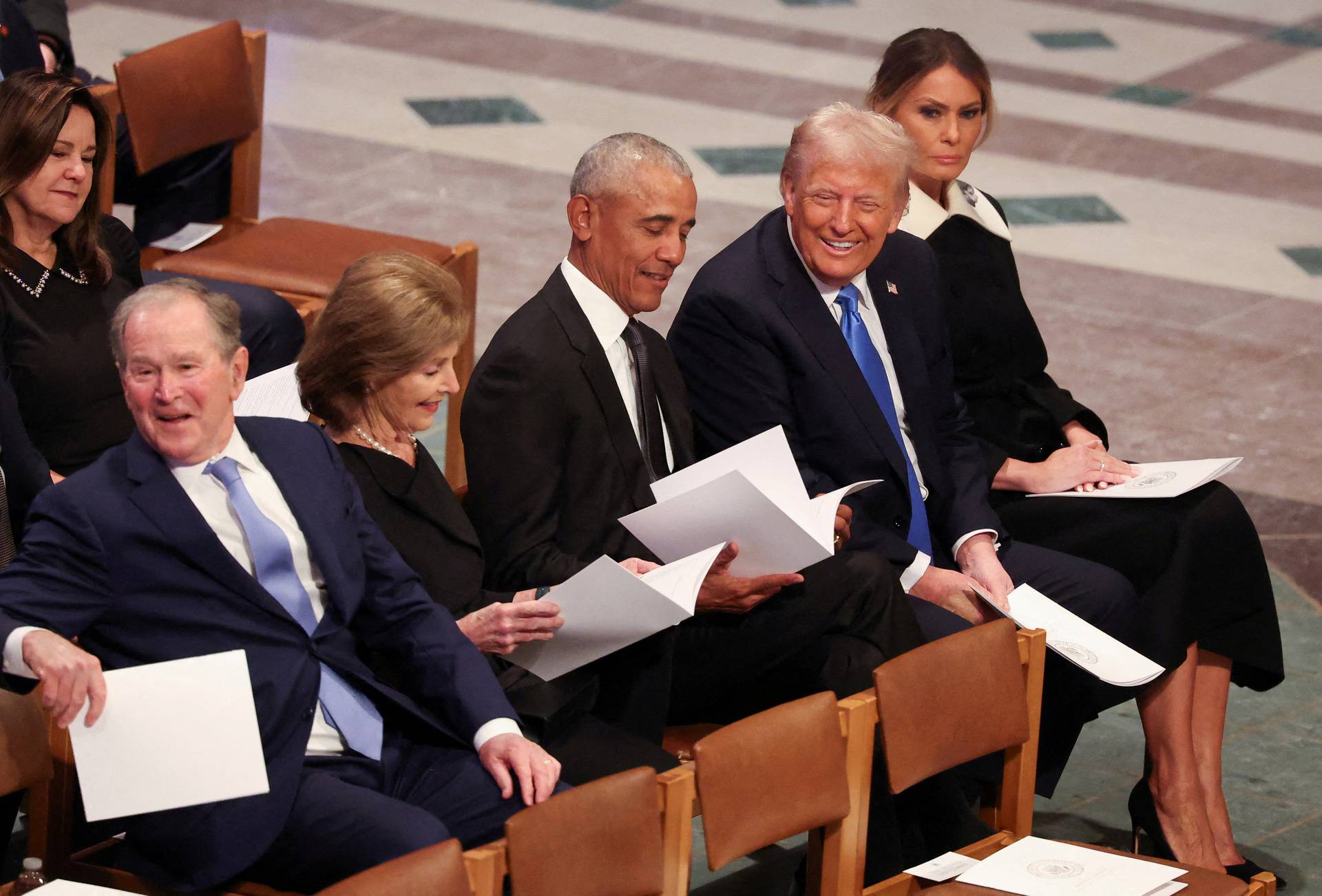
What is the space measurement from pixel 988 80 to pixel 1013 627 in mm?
1600

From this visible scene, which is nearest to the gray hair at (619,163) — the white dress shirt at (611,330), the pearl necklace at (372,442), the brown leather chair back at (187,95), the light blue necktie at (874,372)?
the white dress shirt at (611,330)

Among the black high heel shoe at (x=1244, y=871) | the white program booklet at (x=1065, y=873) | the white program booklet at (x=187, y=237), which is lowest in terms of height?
the black high heel shoe at (x=1244, y=871)

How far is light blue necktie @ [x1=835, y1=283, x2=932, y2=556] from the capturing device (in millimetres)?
3611

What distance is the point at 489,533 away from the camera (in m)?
3.12

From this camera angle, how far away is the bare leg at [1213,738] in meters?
3.48

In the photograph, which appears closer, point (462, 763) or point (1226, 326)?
point (462, 763)

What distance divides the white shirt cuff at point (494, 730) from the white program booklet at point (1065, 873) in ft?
2.34

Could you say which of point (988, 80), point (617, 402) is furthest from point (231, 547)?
point (988, 80)

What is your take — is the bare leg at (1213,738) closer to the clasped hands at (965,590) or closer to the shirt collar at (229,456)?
the clasped hands at (965,590)

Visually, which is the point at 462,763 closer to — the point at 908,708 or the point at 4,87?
the point at 908,708

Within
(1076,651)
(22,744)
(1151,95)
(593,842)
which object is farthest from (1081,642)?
(1151,95)

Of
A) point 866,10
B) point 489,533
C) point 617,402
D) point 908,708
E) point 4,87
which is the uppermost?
point 866,10

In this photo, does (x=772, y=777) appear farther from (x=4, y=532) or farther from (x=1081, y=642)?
(x=4, y=532)

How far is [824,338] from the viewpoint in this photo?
3.54 metres
